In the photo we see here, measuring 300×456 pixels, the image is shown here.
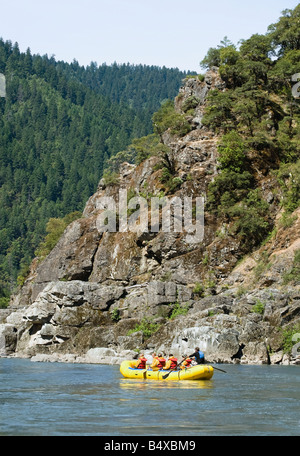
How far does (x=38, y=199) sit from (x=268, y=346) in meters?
152

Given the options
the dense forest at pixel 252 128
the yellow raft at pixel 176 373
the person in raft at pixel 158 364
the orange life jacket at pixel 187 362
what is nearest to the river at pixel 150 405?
the yellow raft at pixel 176 373

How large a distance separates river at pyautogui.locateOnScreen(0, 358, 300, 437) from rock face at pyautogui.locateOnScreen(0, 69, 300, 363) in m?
7.55

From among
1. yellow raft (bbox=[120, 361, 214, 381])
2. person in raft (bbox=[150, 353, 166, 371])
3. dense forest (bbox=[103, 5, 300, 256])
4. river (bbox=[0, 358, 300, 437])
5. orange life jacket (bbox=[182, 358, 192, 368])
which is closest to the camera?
river (bbox=[0, 358, 300, 437])

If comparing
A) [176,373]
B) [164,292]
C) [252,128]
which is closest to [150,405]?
[176,373]

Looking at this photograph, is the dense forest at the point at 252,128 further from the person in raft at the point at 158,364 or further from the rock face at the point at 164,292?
the person in raft at the point at 158,364

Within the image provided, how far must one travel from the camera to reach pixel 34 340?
56562 mm

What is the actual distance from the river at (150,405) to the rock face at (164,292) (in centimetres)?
755

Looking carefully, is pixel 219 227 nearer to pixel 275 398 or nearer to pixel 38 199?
pixel 275 398

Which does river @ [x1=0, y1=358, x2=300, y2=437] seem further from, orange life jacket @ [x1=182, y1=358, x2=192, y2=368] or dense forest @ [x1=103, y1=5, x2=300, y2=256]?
dense forest @ [x1=103, y1=5, x2=300, y2=256]

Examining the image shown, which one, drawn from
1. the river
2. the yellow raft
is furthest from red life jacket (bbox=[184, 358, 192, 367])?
the river

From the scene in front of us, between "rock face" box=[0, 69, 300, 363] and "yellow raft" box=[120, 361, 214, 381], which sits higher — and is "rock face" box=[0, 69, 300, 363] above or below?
above

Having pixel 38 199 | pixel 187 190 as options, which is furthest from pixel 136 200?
pixel 38 199

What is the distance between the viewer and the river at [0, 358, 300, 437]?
18641mm

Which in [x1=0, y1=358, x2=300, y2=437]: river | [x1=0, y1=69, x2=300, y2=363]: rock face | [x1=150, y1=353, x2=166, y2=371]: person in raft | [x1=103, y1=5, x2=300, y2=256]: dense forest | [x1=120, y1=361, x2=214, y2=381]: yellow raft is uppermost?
[x1=103, y1=5, x2=300, y2=256]: dense forest
